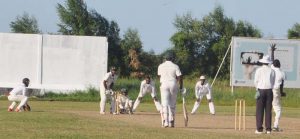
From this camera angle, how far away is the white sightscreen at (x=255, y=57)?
60.4m

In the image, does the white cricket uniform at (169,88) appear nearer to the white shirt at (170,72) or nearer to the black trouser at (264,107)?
the white shirt at (170,72)

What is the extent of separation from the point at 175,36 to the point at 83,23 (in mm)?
9479

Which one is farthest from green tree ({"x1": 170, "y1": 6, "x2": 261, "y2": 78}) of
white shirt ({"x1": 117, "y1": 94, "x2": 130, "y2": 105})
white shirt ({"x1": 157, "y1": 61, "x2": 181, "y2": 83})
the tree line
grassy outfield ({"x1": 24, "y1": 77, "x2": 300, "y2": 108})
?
white shirt ({"x1": 157, "y1": 61, "x2": 181, "y2": 83})

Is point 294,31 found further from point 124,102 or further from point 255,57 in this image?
point 124,102

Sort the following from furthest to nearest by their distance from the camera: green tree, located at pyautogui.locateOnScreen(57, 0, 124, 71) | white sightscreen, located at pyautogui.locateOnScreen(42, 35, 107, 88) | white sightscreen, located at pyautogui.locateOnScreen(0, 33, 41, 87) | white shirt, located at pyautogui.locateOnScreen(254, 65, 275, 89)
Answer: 1. green tree, located at pyautogui.locateOnScreen(57, 0, 124, 71)
2. white sightscreen, located at pyautogui.locateOnScreen(42, 35, 107, 88)
3. white sightscreen, located at pyautogui.locateOnScreen(0, 33, 41, 87)
4. white shirt, located at pyautogui.locateOnScreen(254, 65, 275, 89)

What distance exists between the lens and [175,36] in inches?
3310

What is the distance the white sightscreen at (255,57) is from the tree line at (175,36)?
51.2 ft

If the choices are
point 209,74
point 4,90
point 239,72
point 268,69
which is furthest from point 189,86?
point 268,69

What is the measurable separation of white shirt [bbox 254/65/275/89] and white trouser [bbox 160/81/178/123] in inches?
107

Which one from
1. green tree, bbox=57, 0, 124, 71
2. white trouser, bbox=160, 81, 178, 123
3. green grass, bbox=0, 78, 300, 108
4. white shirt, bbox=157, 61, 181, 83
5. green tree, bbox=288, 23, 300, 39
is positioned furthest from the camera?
green tree, bbox=288, 23, 300, 39

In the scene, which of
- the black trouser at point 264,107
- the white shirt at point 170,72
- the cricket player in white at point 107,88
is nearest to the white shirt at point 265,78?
the black trouser at point 264,107

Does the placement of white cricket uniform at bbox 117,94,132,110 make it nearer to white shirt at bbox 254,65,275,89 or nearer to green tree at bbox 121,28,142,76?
white shirt at bbox 254,65,275,89

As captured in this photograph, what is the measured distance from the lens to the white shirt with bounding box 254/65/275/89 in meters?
19.6

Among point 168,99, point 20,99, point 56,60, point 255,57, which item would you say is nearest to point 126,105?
point 20,99
